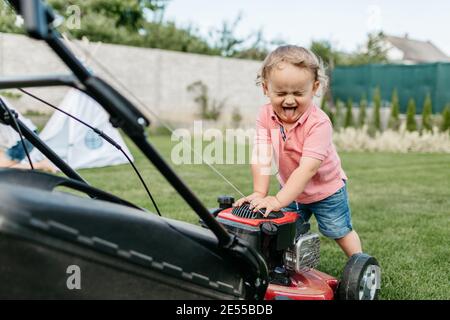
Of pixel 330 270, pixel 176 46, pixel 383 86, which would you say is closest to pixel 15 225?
pixel 330 270

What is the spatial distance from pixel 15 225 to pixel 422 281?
2.06m

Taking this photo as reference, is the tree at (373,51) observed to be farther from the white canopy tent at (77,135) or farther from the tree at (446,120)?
the white canopy tent at (77,135)

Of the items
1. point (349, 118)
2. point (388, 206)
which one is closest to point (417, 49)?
point (349, 118)

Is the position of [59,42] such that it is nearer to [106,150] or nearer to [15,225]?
[15,225]

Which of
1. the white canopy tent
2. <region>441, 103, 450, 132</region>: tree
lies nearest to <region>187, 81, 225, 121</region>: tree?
<region>441, 103, 450, 132</region>: tree

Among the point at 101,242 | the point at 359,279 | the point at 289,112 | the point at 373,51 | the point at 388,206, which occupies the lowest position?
the point at 388,206

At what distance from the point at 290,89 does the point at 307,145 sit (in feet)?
0.76

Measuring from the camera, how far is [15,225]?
4.06 feet

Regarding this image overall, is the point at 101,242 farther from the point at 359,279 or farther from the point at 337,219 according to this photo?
the point at 337,219

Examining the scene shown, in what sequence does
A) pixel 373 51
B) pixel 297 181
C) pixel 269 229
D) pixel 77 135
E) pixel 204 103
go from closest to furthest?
pixel 269 229 < pixel 297 181 < pixel 77 135 < pixel 204 103 < pixel 373 51

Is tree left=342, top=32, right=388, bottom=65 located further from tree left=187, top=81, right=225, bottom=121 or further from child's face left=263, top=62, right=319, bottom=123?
child's face left=263, top=62, right=319, bottom=123

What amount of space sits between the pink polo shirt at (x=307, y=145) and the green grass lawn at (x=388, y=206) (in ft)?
1.82

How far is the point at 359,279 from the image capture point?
2117mm

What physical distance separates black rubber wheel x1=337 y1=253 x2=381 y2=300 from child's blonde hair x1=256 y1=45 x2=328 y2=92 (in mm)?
709
